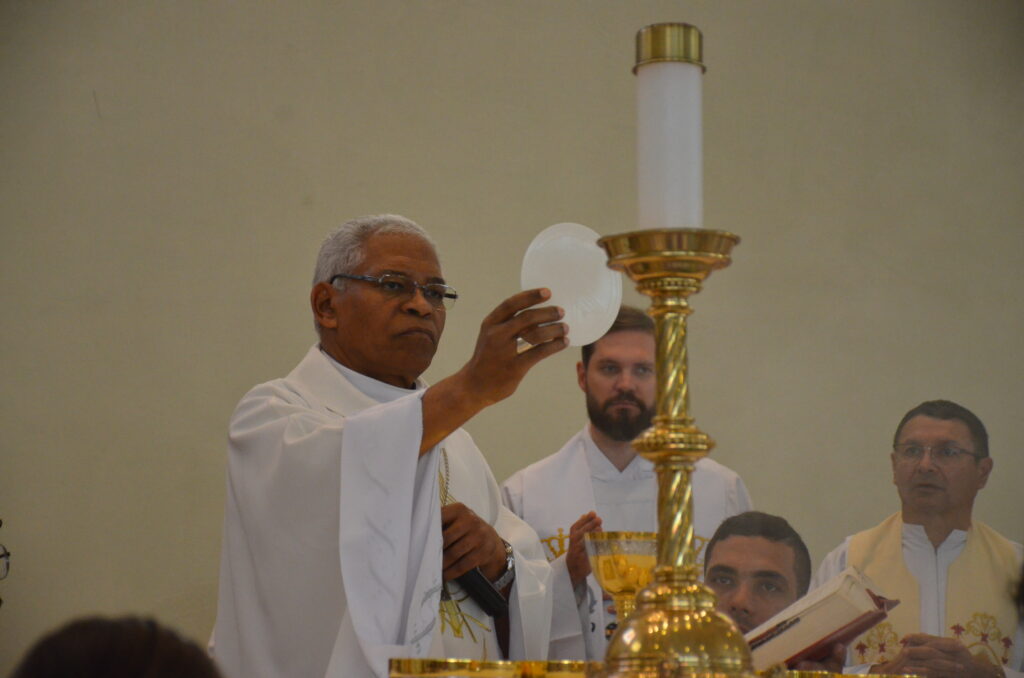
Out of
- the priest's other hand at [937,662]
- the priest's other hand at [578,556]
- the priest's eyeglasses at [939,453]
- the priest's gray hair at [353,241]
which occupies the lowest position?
the priest's other hand at [937,662]

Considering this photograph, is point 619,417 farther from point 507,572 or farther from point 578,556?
point 507,572

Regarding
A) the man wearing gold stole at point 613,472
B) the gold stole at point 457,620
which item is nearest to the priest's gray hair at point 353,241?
the gold stole at point 457,620

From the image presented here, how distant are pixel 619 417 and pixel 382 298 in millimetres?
1966

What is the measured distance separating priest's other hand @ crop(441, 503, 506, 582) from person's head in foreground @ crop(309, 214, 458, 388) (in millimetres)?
563

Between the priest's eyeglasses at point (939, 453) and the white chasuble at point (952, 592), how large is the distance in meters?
0.29

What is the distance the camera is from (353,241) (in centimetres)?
376

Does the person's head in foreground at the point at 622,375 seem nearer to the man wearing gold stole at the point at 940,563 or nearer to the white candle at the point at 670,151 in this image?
the man wearing gold stole at the point at 940,563

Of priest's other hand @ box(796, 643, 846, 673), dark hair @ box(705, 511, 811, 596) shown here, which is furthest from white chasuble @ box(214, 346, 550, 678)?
dark hair @ box(705, 511, 811, 596)

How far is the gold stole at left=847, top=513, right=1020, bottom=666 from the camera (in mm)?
5039

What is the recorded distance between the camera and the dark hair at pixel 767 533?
4750 millimetres

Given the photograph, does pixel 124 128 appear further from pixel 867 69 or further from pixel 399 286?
pixel 867 69

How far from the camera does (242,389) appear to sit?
587 centimetres

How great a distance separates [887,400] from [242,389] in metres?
3.01

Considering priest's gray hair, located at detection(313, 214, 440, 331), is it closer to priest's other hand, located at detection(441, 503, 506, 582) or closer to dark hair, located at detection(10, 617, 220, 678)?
priest's other hand, located at detection(441, 503, 506, 582)
